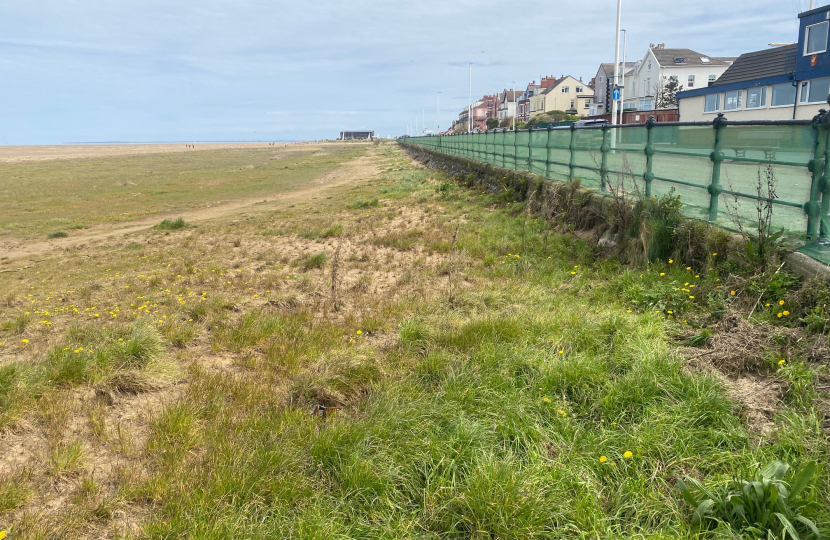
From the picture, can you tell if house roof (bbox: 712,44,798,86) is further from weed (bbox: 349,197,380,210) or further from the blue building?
weed (bbox: 349,197,380,210)

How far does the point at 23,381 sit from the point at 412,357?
3.05 meters

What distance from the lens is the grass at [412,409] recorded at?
2920 millimetres

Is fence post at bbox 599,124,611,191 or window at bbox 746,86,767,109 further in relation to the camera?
window at bbox 746,86,767,109

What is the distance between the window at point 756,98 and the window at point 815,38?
4.07 meters

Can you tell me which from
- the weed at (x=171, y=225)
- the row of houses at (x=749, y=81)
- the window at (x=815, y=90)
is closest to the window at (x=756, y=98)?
the row of houses at (x=749, y=81)

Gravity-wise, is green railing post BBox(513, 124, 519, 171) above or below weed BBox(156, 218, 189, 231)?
above

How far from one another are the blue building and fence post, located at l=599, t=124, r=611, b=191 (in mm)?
23094

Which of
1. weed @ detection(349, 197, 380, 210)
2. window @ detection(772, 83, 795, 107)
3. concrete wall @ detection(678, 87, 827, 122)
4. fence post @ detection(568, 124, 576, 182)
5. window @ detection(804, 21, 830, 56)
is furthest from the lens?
window @ detection(772, 83, 795, 107)

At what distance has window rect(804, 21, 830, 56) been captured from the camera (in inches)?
1079

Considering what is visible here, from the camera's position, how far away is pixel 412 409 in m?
3.79

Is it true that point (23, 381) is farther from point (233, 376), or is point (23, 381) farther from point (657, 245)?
point (657, 245)

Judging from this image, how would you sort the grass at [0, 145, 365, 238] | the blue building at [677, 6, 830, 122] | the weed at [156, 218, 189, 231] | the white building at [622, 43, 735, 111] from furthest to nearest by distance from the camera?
1. the white building at [622, 43, 735, 111]
2. the blue building at [677, 6, 830, 122]
3. the grass at [0, 145, 365, 238]
4. the weed at [156, 218, 189, 231]

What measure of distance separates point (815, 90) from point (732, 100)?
8006 millimetres

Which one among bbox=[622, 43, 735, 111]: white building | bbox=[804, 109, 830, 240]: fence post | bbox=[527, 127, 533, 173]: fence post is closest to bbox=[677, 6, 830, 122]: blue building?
bbox=[527, 127, 533, 173]: fence post
